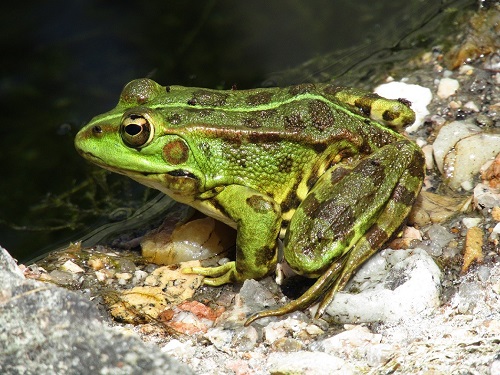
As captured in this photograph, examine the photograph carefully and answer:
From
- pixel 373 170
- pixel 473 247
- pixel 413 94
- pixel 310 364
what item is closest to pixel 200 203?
pixel 373 170

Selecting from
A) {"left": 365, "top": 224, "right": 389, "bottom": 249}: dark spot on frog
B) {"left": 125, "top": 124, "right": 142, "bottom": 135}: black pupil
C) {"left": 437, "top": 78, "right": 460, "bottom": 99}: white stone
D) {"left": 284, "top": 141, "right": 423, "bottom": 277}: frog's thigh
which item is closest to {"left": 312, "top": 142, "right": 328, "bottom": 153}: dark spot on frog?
{"left": 284, "top": 141, "right": 423, "bottom": 277}: frog's thigh

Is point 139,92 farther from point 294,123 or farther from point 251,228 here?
point 251,228

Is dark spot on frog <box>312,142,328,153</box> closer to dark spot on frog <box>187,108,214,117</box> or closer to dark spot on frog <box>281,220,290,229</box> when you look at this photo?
dark spot on frog <box>281,220,290,229</box>

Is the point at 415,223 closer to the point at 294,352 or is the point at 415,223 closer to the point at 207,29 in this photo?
the point at 294,352

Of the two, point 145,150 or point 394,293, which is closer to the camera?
point 394,293

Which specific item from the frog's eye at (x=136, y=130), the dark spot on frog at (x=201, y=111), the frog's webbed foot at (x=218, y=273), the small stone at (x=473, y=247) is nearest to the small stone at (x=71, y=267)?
the frog's webbed foot at (x=218, y=273)
